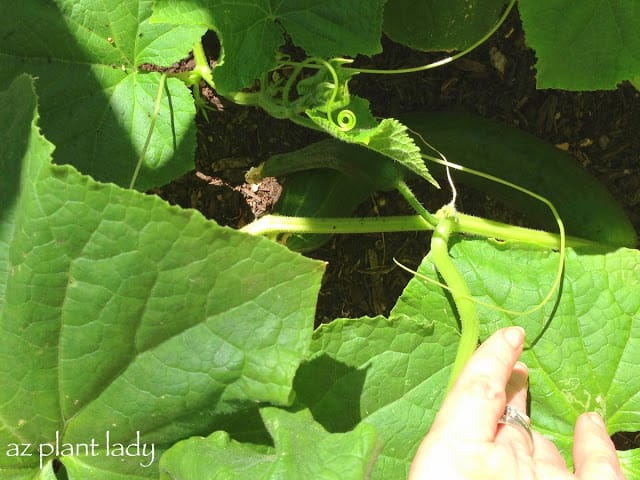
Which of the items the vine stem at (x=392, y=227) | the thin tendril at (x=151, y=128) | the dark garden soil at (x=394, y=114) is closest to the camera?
the thin tendril at (x=151, y=128)

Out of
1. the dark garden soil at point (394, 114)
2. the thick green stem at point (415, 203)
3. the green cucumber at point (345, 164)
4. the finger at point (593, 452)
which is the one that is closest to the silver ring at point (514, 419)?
the finger at point (593, 452)

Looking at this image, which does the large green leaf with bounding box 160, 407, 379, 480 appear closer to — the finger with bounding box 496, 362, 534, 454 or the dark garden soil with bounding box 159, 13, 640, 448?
the finger with bounding box 496, 362, 534, 454

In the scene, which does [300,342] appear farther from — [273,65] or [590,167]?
[590,167]

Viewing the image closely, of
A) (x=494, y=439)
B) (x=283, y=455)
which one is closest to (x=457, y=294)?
(x=494, y=439)

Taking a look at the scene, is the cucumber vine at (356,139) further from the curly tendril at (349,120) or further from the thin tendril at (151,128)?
the thin tendril at (151,128)

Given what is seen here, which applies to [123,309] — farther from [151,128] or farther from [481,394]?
[481,394]

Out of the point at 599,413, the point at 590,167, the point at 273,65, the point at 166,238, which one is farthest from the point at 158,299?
the point at 590,167

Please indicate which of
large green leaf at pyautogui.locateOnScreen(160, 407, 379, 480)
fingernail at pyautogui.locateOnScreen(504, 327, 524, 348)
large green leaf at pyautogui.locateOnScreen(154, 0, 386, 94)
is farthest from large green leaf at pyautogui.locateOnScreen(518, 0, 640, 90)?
large green leaf at pyautogui.locateOnScreen(160, 407, 379, 480)
